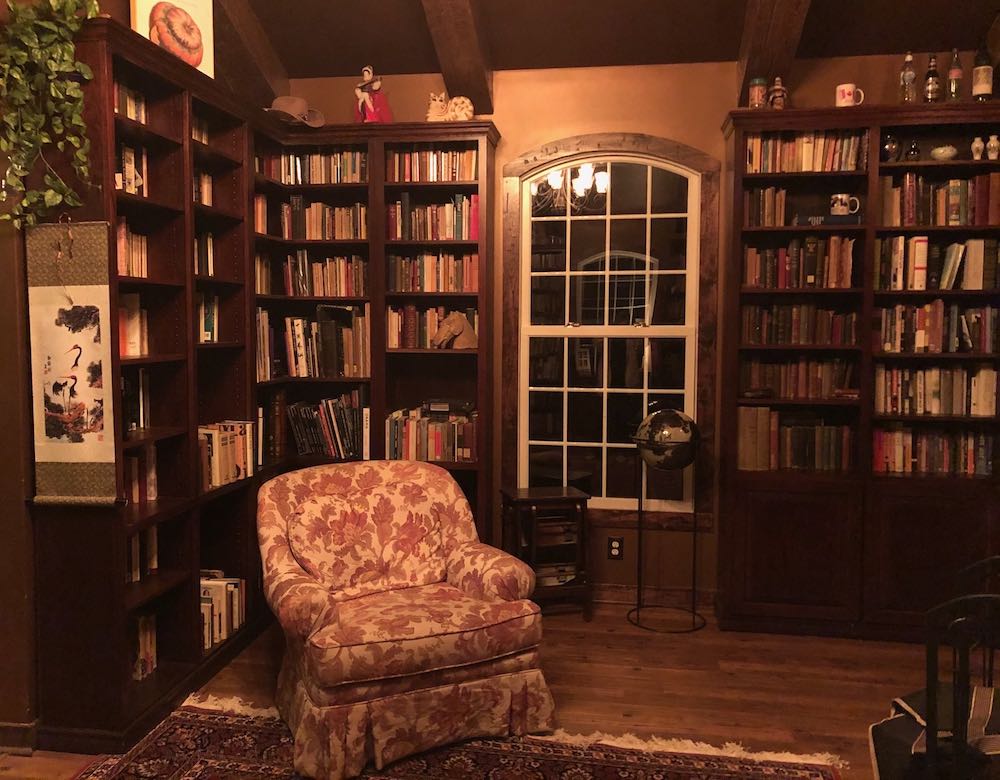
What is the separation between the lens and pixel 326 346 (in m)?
4.22

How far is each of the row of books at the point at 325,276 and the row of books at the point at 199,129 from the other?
33.2 inches

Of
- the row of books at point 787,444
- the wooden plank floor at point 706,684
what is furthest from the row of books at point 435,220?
the wooden plank floor at point 706,684

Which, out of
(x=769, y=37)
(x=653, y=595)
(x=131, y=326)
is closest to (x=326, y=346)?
(x=131, y=326)

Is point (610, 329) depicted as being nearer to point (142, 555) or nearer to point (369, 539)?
point (369, 539)

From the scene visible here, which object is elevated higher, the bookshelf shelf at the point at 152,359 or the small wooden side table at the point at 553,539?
the bookshelf shelf at the point at 152,359

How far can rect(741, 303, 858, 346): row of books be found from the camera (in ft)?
12.8

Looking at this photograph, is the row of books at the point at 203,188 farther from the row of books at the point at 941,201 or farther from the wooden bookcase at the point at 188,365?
the row of books at the point at 941,201

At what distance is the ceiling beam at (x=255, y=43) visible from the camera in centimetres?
384

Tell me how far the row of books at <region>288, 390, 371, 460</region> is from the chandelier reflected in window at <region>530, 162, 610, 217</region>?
1407 mm

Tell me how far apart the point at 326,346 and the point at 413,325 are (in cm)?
46

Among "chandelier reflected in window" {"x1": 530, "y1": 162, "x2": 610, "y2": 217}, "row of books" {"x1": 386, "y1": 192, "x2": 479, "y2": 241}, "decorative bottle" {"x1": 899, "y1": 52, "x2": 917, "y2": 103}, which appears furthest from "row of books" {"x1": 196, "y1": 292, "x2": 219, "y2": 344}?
"decorative bottle" {"x1": 899, "y1": 52, "x2": 917, "y2": 103}

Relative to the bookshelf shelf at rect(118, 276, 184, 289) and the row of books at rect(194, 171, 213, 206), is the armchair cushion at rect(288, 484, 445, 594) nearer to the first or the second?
the bookshelf shelf at rect(118, 276, 184, 289)

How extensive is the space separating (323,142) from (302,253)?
57 cm

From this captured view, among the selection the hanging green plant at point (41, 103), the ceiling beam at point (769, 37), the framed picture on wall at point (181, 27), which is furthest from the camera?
the ceiling beam at point (769, 37)
